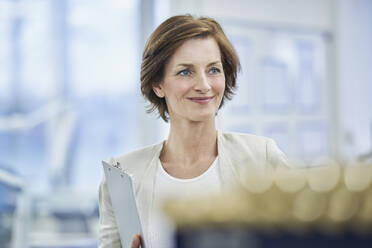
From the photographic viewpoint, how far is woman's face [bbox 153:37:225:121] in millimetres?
1700

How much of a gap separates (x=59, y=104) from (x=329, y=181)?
3.67m

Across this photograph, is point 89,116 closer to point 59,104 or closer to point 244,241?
point 59,104

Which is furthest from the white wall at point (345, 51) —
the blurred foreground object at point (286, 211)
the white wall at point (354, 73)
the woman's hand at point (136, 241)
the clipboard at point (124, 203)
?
the blurred foreground object at point (286, 211)

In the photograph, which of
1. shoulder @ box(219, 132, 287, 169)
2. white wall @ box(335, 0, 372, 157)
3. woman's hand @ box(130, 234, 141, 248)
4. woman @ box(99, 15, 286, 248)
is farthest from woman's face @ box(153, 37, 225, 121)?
white wall @ box(335, 0, 372, 157)

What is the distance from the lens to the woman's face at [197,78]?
1700mm

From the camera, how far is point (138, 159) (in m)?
1.82

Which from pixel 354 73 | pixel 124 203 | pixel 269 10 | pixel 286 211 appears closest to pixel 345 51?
pixel 354 73

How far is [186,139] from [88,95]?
7.89 ft

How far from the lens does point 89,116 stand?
4.15 meters

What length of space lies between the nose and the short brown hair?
0.40ft

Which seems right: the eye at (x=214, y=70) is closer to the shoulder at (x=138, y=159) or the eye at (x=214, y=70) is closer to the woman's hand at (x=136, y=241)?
the shoulder at (x=138, y=159)

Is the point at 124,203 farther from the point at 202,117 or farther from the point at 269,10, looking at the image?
the point at 269,10

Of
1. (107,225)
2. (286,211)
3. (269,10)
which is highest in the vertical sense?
(269,10)

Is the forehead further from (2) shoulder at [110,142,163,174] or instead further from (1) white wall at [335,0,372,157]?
(1) white wall at [335,0,372,157]
